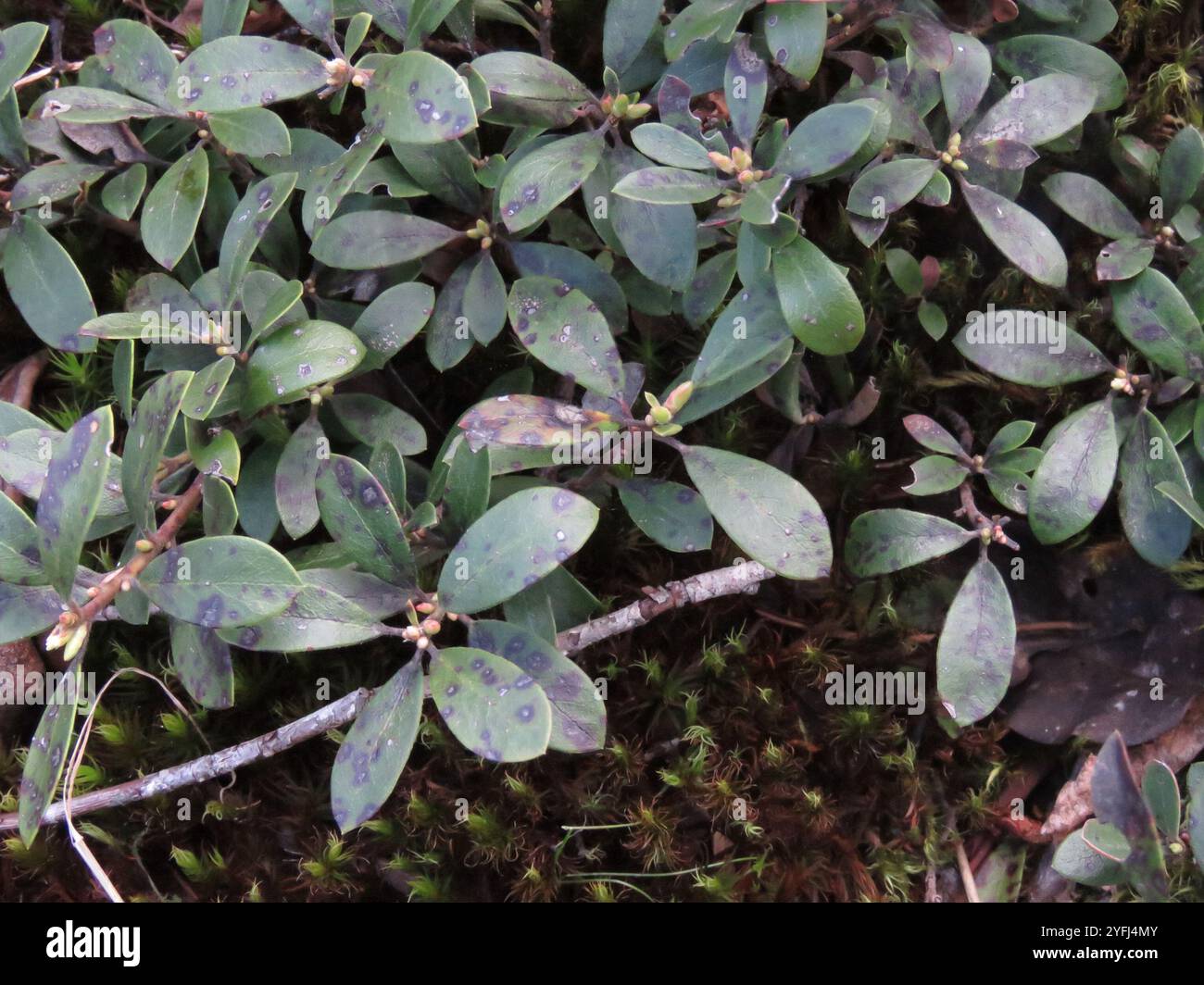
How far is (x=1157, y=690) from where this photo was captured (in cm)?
224

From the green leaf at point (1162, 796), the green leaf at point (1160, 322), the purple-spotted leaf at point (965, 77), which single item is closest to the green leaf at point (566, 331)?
the purple-spotted leaf at point (965, 77)

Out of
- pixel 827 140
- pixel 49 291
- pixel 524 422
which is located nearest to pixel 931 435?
pixel 827 140

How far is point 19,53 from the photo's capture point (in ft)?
6.68

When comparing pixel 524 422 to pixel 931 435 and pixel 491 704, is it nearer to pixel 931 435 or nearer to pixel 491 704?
pixel 491 704

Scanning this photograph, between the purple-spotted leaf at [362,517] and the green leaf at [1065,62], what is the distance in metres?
1.67

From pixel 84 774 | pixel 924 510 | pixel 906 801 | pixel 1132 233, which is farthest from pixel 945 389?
pixel 84 774

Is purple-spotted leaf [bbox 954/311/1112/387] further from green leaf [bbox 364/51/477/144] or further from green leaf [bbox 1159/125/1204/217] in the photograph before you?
green leaf [bbox 364/51/477/144]

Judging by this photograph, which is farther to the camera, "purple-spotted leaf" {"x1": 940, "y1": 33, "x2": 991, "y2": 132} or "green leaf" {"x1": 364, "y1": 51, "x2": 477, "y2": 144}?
"purple-spotted leaf" {"x1": 940, "y1": 33, "x2": 991, "y2": 132}

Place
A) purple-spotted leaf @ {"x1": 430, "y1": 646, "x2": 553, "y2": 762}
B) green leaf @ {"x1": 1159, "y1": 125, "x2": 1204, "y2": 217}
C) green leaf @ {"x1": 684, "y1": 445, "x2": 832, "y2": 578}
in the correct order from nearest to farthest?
purple-spotted leaf @ {"x1": 430, "y1": 646, "x2": 553, "y2": 762} < green leaf @ {"x1": 684, "y1": 445, "x2": 832, "y2": 578} < green leaf @ {"x1": 1159, "y1": 125, "x2": 1204, "y2": 217}

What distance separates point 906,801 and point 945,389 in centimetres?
98

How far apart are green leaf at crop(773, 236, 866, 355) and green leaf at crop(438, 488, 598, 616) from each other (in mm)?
535

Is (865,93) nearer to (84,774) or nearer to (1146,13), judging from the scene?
(1146,13)

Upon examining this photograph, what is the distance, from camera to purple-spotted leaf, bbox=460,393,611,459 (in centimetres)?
184

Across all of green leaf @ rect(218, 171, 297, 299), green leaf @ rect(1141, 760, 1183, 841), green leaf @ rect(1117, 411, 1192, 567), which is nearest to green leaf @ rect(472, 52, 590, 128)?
green leaf @ rect(218, 171, 297, 299)
